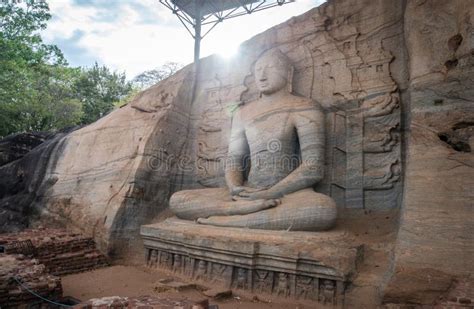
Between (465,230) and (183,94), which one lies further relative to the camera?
(183,94)

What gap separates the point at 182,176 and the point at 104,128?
200 cm

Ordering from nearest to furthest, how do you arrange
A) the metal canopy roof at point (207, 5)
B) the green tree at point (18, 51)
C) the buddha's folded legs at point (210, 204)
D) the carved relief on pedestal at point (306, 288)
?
1. the carved relief on pedestal at point (306, 288)
2. the buddha's folded legs at point (210, 204)
3. the green tree at point (18, 51)
4. the metal canopy roof at point (207, 5)

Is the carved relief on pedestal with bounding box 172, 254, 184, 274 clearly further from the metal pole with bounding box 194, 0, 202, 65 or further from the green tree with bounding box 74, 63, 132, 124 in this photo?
the green tree with bounding box 74, 63, 132, 124

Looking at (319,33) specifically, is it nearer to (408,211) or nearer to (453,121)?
(453,121)

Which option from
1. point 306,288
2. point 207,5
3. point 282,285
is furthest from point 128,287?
point 207,5

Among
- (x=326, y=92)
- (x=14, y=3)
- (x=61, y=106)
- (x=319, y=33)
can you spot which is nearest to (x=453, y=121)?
(x=326, y=92)

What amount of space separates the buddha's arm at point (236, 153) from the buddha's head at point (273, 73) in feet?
2.51

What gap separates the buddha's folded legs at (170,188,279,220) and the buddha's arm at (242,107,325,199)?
0.32 metres

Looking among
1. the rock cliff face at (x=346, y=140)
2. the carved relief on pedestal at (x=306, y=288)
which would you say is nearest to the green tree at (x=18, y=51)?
the rock cliff face at (x=346, y=140)

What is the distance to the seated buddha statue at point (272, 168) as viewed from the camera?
473 centimetres

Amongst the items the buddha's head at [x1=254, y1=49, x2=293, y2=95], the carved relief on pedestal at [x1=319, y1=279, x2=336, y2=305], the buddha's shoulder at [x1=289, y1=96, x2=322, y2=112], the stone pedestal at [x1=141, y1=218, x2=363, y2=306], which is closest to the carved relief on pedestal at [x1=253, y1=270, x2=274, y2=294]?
the stone pedestal at [x1=141, y1=218, x2=363, y2=306]

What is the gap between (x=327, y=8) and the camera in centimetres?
633

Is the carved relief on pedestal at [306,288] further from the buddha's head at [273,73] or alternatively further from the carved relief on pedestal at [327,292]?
the buddha's head at [273,73]

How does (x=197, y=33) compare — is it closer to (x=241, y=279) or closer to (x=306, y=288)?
(x=241, y=279)
